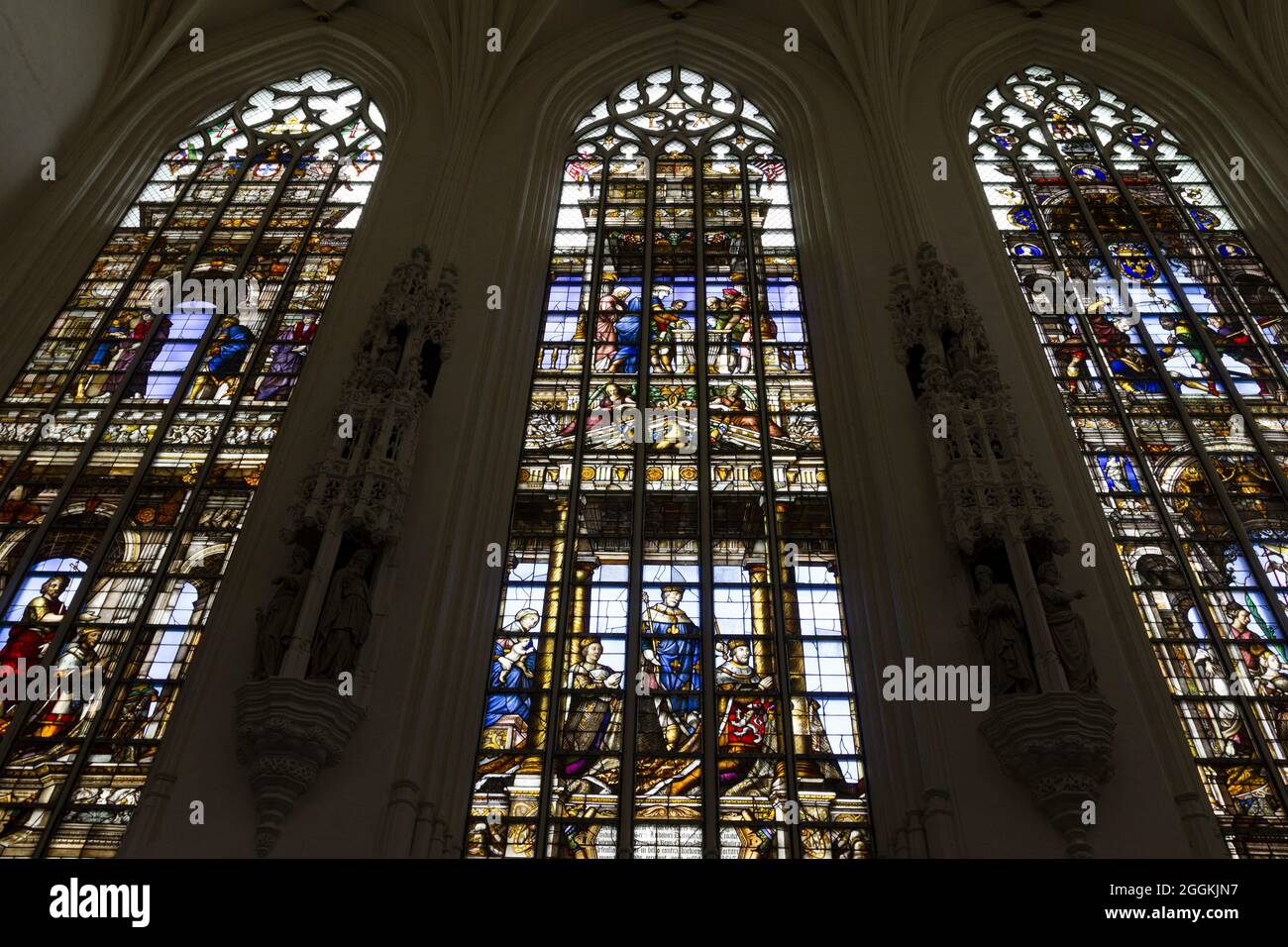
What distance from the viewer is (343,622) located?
8.68m

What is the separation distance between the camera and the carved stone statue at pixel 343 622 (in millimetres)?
8492

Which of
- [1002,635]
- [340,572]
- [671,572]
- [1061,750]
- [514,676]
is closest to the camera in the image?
[1061,750]

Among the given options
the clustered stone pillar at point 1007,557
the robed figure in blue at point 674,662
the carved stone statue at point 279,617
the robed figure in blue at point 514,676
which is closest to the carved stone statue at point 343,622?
the carved stone statue at point 279,617

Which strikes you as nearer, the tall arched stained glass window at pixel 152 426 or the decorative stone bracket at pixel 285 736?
the decorative stone bracket at pixel 285 736

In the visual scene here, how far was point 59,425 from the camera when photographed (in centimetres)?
1127

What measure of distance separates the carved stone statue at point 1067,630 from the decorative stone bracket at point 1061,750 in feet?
0.66

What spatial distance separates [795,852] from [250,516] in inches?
210

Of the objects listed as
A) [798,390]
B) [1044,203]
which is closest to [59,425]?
[798,390]

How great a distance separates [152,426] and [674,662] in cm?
572

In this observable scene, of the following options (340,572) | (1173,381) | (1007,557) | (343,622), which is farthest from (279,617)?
(1173,381)

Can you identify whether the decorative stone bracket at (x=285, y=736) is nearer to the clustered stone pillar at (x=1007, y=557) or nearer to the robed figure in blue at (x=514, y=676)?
the robed figure in blue at (x=514, y=676)

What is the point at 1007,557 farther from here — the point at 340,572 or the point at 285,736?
the point at 285,736

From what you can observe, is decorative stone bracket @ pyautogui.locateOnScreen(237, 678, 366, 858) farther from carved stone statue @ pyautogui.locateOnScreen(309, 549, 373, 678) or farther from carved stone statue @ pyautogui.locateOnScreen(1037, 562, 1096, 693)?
carved stone statue @ pyautogui.locateOnScreen(1037, 562, 1096, 693)

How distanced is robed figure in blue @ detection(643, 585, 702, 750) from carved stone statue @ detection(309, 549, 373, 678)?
2229 mm
